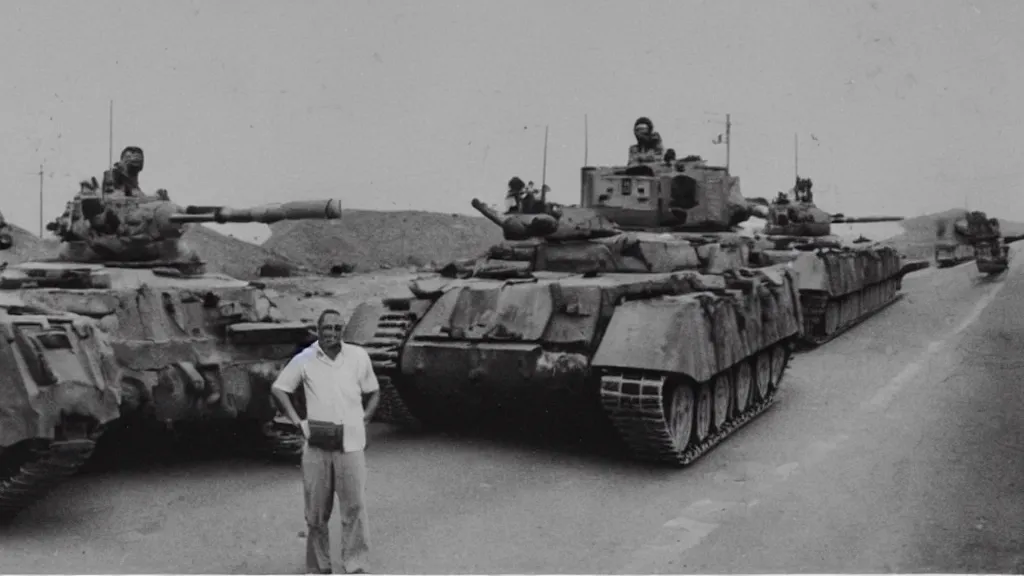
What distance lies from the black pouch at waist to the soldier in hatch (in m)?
5.04

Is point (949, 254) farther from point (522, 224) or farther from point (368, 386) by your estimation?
point (368, 386)

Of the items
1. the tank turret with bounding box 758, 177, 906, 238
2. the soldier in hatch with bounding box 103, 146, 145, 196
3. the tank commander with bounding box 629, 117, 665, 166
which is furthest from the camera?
the tank turret with bounding box 758, 177, 906, 238

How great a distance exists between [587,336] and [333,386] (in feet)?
12.7

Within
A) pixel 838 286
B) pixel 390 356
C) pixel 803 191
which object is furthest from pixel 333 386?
pixel 803 191

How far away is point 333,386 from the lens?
21.4ft

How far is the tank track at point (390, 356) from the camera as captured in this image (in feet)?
35.2

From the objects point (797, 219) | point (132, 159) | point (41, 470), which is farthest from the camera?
point (797, 219)

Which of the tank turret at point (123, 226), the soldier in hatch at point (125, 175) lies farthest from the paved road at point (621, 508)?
the soldier in hatch at point (125, 175)

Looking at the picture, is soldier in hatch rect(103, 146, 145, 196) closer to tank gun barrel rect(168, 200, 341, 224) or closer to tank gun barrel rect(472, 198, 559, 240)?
tank gun barrel rect(168, 200, 341, 224)

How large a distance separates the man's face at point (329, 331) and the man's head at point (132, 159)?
4.83 meters

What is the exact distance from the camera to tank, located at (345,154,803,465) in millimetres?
9648

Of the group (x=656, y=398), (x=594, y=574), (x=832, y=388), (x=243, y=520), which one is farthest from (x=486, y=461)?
(x=832, y=388)

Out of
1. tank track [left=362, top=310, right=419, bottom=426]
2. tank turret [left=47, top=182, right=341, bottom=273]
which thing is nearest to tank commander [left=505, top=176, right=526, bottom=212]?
tank track [left=362, top=310, right=419, bottom=426]

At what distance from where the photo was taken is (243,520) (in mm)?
8195
